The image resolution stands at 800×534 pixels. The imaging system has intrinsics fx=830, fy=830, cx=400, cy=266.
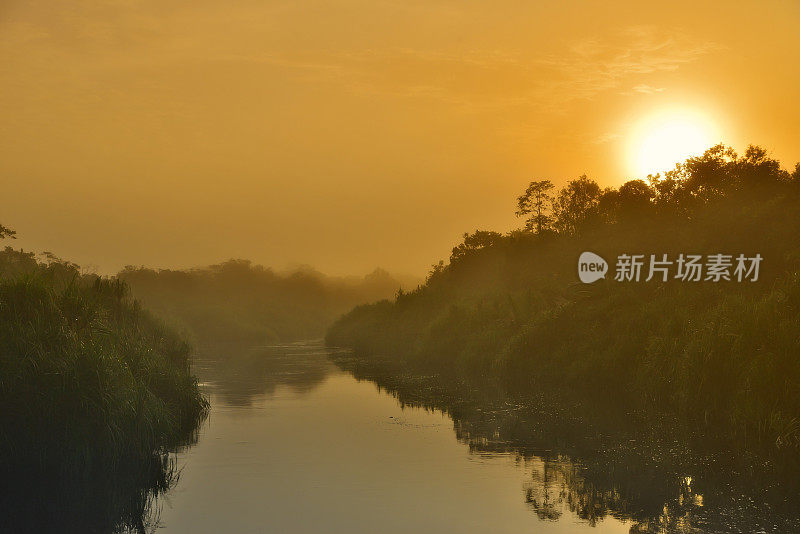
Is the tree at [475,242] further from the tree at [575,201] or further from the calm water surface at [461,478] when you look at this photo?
the calm water surface at [461,478]

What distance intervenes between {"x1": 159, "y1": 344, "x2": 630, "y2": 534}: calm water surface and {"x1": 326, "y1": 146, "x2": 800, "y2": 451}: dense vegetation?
21.7 ft

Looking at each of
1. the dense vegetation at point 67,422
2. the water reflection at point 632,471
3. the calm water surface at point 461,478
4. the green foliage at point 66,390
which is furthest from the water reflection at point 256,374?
the dense vegetation at point 67,422

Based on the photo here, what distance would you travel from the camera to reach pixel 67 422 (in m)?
19.2

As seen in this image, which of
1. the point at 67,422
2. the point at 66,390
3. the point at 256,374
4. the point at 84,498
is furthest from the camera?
the point at 256,374

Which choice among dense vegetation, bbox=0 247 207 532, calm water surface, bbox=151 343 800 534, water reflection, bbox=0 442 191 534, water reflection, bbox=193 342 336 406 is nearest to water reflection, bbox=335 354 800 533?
calm water surface, bbox=151 343 800 534

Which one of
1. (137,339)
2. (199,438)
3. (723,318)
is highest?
(723,318)

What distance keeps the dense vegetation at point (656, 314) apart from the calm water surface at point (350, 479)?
21.7 ft

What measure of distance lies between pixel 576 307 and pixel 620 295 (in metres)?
2.56

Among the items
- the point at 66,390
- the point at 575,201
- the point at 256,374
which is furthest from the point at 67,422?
the point at 575,201

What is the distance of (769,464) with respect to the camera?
19.6 metres

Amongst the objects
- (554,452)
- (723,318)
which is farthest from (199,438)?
(723,318)

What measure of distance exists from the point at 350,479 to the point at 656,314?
672 inches

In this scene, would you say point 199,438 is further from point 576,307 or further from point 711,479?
point 576,307

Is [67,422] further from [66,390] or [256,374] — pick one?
[256,374]
